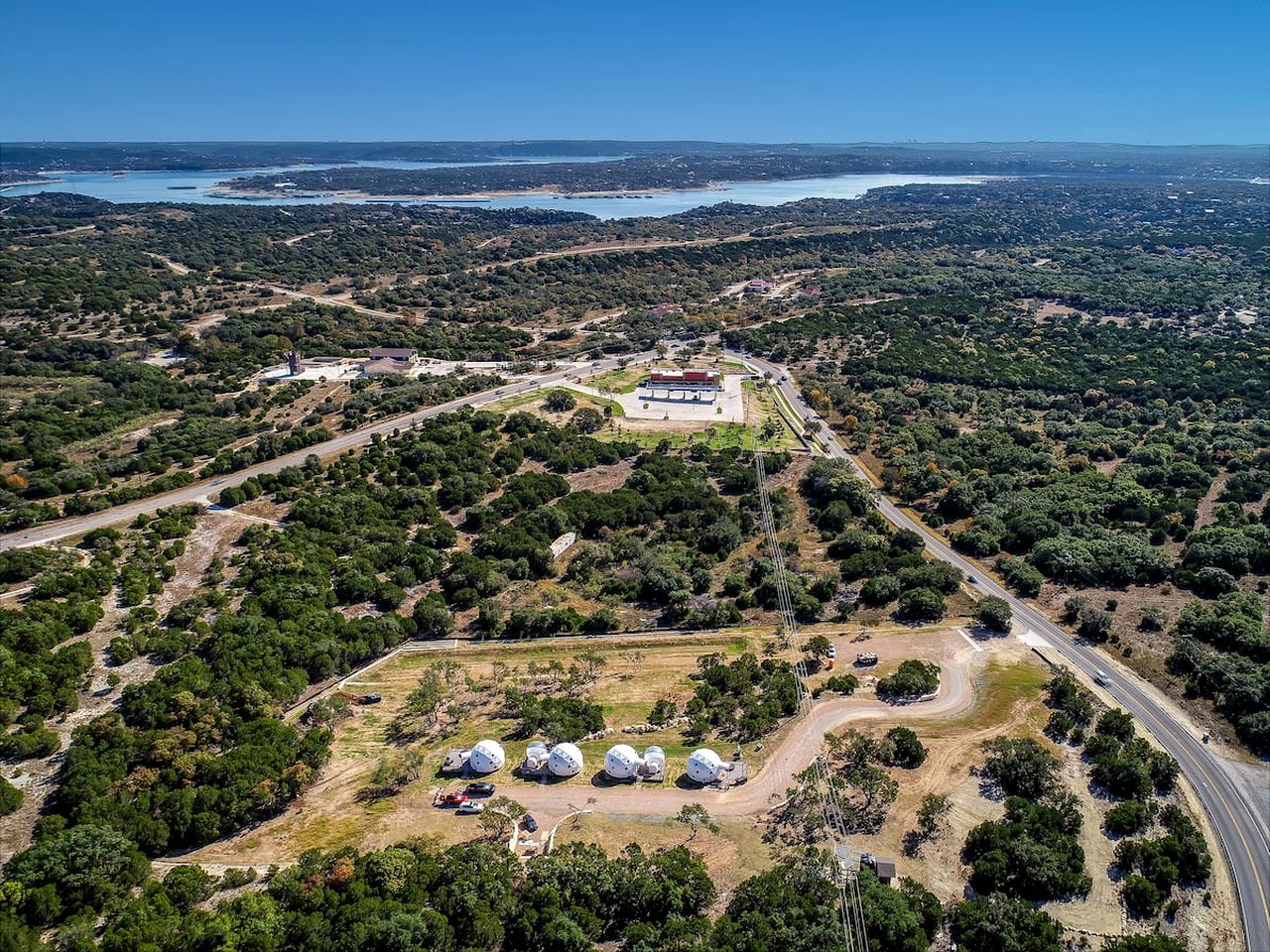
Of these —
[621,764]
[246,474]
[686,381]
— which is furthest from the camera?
[686,381]

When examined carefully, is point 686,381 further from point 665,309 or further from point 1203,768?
point 1203,768

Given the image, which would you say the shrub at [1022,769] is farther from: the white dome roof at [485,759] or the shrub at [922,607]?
the white dome roof at [485,759]

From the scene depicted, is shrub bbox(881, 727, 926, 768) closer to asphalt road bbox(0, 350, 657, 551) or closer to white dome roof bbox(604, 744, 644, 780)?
white dome roof bbox(604, 744, 644, 780)

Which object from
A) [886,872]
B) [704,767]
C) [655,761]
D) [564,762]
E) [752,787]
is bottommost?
[752,787]

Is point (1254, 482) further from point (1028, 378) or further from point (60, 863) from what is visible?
point (60, 863)

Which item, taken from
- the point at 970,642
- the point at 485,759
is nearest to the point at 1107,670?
the point at 970,642

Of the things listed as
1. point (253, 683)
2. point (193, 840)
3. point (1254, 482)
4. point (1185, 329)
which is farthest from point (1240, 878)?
point (1185, 329)

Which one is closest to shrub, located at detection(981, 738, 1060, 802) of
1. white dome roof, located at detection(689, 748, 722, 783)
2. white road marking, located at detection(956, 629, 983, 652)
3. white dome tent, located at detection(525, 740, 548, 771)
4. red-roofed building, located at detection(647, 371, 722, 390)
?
white road marking, located at detection(956, 629, 983, 652)

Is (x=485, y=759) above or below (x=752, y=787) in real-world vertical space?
above
